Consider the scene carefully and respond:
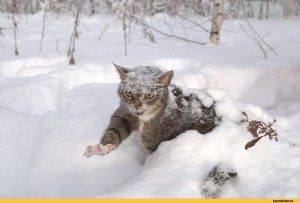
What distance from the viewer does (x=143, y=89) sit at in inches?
88.8

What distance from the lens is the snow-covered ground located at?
2059 mm

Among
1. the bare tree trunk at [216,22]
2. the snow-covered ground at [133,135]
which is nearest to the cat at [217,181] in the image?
the snow-covered ground at [133,135]

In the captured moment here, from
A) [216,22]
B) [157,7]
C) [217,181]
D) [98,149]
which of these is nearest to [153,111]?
[98,149]

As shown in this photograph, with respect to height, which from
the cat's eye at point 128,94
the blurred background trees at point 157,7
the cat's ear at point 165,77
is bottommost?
the blurred background trees at point 157,7

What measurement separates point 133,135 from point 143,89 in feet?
2.20

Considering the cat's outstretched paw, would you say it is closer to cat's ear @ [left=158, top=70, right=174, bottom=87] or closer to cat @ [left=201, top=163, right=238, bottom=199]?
cat's ear @ [left=158, top=70, right=174, bottom=87]

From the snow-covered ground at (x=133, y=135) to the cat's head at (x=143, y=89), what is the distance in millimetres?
292

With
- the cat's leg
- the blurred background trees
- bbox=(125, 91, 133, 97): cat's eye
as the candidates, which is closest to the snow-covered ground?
the cat's leg

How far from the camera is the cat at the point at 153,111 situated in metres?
2.29

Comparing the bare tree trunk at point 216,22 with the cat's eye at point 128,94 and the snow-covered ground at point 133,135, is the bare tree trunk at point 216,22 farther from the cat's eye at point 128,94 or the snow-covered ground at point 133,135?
the cat's eye at point 128,94

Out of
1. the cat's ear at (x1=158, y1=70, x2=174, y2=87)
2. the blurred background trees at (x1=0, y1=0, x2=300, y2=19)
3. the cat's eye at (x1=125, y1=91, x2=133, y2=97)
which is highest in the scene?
the cat's ear at (x1=158, y1=70, x2=174, y2=87)

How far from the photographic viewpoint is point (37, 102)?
133 inches

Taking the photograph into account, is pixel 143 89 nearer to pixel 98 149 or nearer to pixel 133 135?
pixel 98 149

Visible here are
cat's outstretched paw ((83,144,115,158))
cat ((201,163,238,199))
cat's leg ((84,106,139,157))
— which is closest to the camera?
cat ((201,163,238,199))
